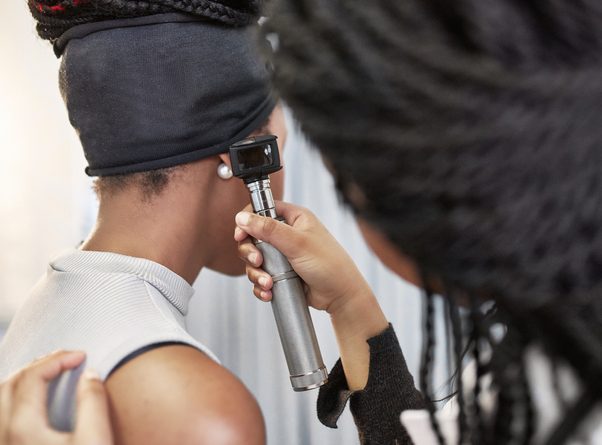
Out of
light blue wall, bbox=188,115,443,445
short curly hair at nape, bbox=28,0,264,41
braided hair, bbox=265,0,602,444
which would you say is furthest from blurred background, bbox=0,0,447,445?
braided hair, bbox=265,0,602,444

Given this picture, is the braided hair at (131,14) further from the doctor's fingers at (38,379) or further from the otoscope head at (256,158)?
the doctor's fingers at (38,379)

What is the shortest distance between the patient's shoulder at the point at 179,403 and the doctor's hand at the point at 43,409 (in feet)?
0.08

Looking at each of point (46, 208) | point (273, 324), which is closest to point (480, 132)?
point (273, 324)

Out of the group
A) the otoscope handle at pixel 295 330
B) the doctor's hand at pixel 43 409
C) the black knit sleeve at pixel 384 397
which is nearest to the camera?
the doctor's hand at pixel 43 409

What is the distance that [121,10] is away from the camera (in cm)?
81

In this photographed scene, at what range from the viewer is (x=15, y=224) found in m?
1.73

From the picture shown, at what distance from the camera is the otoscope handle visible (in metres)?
0.76

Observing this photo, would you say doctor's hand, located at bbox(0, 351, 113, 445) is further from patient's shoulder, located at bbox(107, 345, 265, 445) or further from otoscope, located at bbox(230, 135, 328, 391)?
otoscope, located at bbox(230, 135, 328, 391)

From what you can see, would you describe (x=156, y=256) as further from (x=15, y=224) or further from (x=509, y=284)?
(x=15, y=224)

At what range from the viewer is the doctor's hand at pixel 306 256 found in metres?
0.79

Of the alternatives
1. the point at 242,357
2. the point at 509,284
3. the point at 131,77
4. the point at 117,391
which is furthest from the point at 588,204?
the point at 242,357

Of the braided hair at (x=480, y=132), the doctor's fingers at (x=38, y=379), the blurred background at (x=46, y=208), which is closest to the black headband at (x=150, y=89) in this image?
the doctor's fingers at (x=38, y=379)

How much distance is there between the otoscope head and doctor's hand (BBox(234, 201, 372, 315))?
5 centimetres

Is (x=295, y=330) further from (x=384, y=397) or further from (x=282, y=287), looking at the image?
(x=384, y=397)
